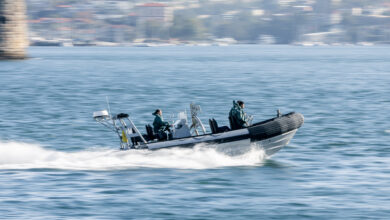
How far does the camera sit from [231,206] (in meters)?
14.9

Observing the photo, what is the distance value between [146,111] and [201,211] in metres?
20.3

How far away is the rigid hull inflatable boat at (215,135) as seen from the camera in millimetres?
18188

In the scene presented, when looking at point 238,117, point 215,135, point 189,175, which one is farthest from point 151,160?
point 238,117

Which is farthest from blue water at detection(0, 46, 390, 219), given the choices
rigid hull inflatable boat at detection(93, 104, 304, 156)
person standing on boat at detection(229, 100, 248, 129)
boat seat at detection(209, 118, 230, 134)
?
person standing on boat at detection(229, 100, 248, 129)

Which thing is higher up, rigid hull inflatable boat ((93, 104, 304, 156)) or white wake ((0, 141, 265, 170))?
rigid hull inflatable boat ((93, 104, 304, 156))

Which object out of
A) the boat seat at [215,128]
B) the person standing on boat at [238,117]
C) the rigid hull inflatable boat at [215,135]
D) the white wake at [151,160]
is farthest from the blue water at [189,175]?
the person standing on boat at [238,117]

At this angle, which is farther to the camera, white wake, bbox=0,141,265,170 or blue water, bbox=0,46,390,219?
white wake, bbox=0,141,265,170

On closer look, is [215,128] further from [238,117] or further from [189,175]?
[189,175]

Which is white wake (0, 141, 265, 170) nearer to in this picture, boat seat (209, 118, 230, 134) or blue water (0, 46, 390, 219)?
blue water (0, 46, 390, 219)

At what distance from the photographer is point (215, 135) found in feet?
59.9

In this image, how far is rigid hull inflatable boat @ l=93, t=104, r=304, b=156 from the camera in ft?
59.7

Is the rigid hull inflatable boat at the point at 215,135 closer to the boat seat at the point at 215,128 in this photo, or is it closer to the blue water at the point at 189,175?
the boat seat at the point at 215,128

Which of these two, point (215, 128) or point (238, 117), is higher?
point (238, 117)

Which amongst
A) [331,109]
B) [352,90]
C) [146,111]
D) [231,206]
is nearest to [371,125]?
[331,109]
